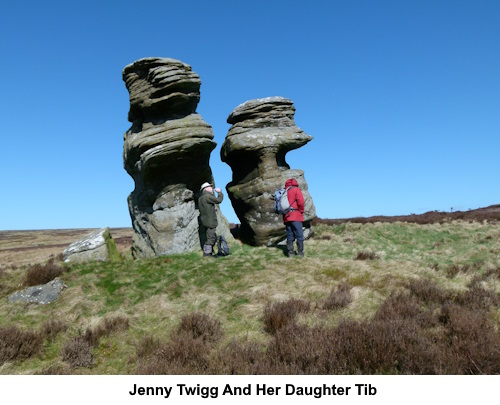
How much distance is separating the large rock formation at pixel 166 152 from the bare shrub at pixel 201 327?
938 centimetres

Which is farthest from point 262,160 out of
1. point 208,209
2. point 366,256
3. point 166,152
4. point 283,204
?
point 366,256

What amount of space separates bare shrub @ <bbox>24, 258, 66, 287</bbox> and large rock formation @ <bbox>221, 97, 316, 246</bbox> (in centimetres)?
998

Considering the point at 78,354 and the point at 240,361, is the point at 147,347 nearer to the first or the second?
the point at 78,354

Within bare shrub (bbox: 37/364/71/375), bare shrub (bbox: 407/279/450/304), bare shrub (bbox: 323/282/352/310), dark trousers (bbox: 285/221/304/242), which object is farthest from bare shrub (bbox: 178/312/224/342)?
dark trousers (bbox: 285/221/304/242)

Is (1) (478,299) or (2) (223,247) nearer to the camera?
(1) (478,299)

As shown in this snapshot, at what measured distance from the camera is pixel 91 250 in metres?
17.7

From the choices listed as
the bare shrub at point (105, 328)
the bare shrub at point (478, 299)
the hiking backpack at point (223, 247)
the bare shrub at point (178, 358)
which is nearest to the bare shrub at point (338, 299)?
the bare shrub at point (478, 299)

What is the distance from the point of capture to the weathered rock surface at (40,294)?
11750 millimetres

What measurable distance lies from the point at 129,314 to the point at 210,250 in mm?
6664

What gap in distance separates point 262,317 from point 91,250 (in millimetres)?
12216

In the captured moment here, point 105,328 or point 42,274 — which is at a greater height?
point 42,274

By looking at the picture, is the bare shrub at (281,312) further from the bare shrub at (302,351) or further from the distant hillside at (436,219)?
the distant hillside at (436,219)
